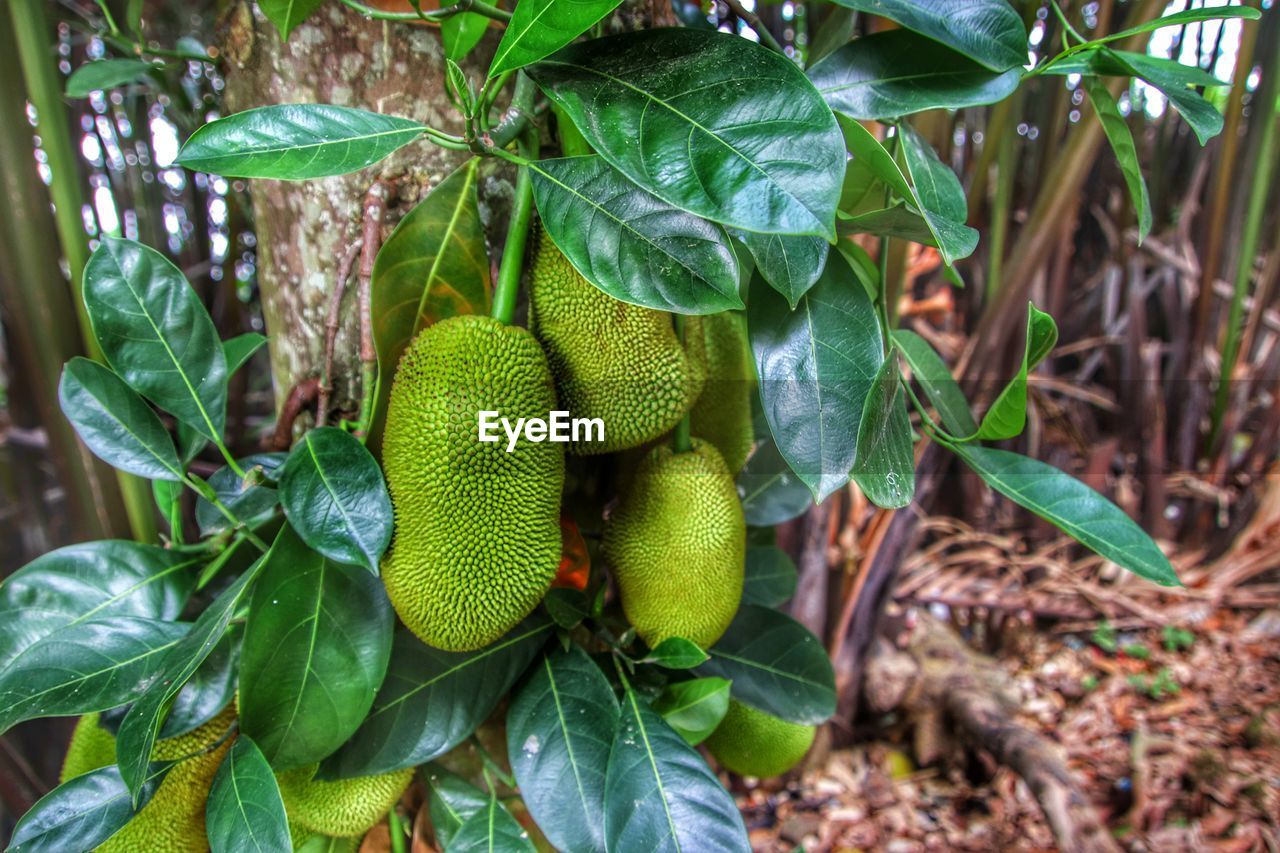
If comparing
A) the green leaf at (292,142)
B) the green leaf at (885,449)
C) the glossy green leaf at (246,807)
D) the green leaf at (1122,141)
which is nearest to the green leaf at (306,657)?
the glossy green leaf at (246,807)

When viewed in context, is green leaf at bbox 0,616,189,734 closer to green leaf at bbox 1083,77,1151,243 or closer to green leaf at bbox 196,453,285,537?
green leaf at bbox 196,453,285,537

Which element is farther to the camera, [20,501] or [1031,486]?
[20,501]

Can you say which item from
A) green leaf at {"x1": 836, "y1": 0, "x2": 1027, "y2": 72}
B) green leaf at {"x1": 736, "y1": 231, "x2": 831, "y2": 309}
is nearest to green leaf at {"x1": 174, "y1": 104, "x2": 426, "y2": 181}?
green leaf at {"x1": 736, "y1": 231, "x2": 831, "y2": 309}

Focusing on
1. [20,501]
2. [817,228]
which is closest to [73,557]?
[817,228]

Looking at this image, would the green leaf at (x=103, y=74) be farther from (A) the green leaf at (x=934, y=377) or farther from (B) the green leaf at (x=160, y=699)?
(A) the green leaf at (x=934, y=377)

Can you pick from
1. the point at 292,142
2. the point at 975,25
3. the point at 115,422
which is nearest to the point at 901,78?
the point at 975,25

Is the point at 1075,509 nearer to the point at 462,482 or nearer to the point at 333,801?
the point at 462,482

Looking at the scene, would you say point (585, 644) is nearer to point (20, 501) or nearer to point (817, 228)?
point (817, 228)
